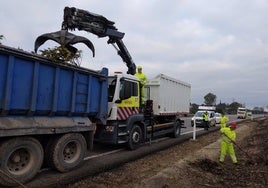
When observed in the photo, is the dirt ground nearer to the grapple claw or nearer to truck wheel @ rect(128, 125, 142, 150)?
truck wheel @ rect(128, 125, 142, 150)

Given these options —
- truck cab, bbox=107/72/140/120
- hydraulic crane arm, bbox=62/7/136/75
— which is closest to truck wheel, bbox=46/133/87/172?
truck cab, bbox=107/72/140/120

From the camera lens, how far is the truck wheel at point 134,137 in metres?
11.4

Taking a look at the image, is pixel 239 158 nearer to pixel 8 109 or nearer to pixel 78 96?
pixel 78 96

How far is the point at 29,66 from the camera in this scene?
22.4ft

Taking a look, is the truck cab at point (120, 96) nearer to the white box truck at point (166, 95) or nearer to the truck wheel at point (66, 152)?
the truck wheel at point (66, 152)

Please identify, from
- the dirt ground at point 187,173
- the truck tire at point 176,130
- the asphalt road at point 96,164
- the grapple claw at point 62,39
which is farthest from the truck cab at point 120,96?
the truck tire at point 176,130

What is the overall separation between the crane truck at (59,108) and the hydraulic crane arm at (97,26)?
3 cm

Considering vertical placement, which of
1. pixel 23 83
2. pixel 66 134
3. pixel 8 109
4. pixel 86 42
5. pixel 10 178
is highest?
pixel 86 42

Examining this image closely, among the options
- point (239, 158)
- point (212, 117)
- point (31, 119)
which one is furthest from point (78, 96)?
point (212, 117)

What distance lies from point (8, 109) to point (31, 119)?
682 millimetres

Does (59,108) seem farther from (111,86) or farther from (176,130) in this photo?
(176,130)

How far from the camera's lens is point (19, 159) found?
6691 millimetres

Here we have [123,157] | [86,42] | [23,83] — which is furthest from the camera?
[123,157]

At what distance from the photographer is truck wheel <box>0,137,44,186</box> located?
6.23 m
